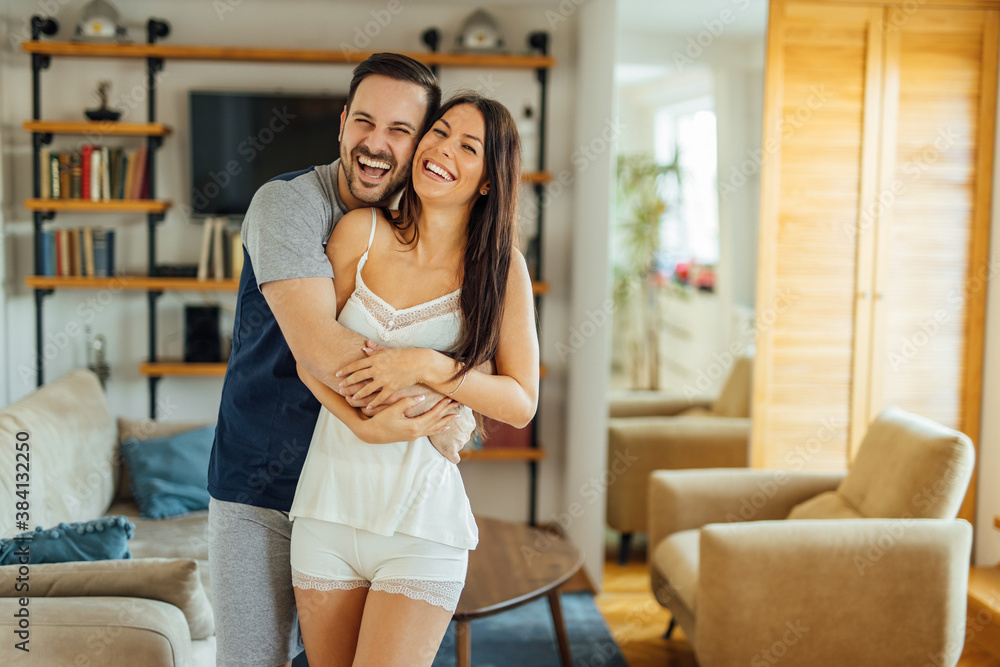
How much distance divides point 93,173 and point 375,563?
2859mm

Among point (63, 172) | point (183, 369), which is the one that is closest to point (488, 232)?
point (183, 369)

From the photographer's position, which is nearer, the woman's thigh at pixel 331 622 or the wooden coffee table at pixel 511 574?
the woman's thigh at pixel 331 622

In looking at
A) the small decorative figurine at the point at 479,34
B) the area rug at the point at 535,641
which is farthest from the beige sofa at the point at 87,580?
the small decorative figurine at the point at 479,34

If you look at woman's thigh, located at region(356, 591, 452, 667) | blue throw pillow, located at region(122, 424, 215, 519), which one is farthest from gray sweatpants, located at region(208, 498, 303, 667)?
blue throw pillow, located at region(122, 424, 215, 519)

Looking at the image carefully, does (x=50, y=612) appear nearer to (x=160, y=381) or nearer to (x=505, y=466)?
(x=160, y=381)

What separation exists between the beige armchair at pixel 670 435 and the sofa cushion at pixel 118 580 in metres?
1.89

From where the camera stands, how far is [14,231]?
3637 mm

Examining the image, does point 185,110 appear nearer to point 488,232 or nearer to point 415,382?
point 488,232

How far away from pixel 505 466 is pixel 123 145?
7.45 feet

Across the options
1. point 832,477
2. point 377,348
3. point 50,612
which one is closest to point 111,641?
point 50,612

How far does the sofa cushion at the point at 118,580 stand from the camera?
168cm

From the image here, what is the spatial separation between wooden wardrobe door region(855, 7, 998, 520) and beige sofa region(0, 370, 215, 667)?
2563 millimetres

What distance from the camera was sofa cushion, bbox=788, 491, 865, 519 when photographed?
2615 millimetres

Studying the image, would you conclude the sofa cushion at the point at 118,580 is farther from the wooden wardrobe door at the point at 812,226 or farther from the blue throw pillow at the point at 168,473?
the wooden wardrobe door at the point at 812,226
